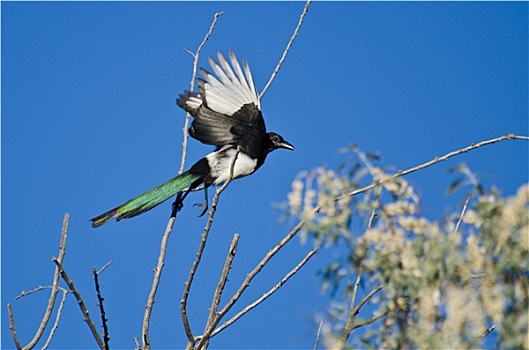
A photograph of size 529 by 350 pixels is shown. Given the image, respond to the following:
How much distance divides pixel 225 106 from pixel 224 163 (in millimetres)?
405

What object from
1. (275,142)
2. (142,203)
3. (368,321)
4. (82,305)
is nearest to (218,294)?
(82,305)

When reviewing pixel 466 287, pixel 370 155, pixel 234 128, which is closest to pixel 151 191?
pixel 234 128

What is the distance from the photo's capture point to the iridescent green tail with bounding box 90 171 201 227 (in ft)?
13.4

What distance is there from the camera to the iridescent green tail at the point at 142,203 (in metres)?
4.07

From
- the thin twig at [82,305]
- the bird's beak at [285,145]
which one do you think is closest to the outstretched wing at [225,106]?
the bird's beak at [285,145]

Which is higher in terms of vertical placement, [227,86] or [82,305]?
[227,86]

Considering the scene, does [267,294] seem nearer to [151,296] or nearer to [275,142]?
[151,296]

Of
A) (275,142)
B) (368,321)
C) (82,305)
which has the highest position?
(275,142)

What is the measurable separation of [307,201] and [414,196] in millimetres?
233

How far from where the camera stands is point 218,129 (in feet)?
13.9

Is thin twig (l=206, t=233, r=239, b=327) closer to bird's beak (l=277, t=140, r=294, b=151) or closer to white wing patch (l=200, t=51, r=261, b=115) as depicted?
white wing patch (l=200, t=51, r=261, b=115)

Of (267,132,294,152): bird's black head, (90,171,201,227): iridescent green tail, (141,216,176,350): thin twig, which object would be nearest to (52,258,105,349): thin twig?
(141,216,176,350): thin twig

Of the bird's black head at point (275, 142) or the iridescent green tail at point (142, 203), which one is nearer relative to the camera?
the iridescent green tail at point (142, 203)

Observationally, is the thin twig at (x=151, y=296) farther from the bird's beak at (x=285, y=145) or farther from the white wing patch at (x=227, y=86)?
the bird's beak at (x=285, y=145)
